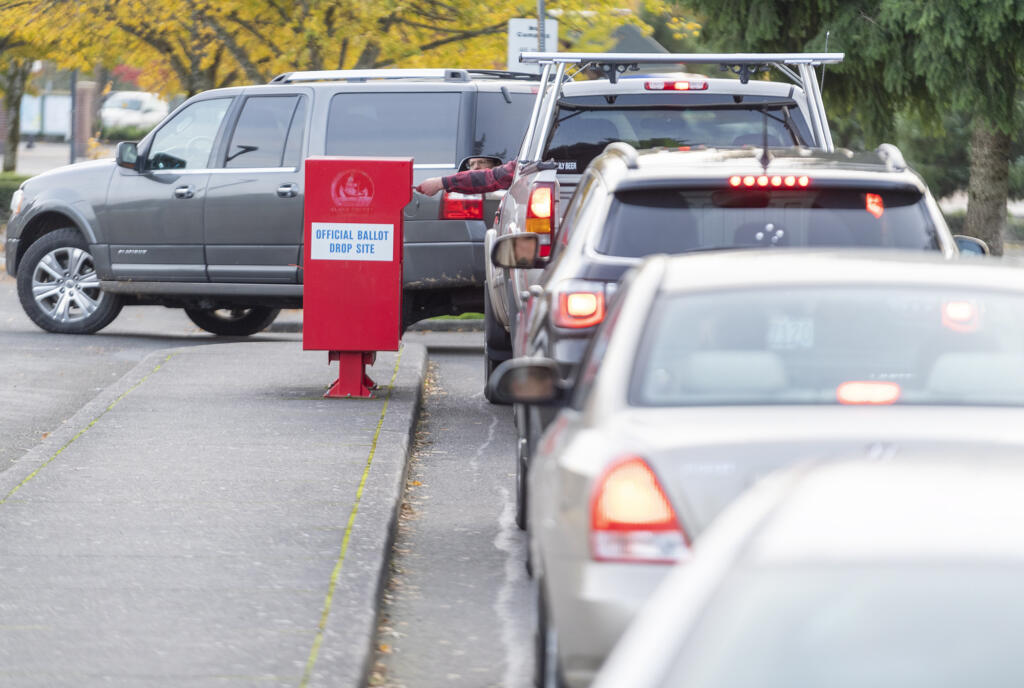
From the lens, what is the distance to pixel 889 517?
2.16 metres

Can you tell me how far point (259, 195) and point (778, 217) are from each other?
7966 millimetres

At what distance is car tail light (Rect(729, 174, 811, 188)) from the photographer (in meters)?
5.88

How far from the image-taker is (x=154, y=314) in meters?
18.3

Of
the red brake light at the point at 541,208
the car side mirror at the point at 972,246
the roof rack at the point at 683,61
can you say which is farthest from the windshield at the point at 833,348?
the roof rack at the point at 683,61

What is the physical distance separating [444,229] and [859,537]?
1068 cm

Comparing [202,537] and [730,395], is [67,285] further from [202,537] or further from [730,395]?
[730,395]

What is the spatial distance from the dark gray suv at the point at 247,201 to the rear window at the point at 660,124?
3.40 m

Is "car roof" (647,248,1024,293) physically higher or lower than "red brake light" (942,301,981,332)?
higher

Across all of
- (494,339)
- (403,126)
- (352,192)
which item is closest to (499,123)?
(403,126)

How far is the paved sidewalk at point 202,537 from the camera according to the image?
505 cm

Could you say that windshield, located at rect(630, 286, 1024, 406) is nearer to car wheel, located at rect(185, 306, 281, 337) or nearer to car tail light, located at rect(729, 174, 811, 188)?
car tail light, located at rect(729, 174, 811, 188)

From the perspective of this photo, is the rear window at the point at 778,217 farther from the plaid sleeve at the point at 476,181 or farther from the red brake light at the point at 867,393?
the plaid sleeve at the point at 476,181

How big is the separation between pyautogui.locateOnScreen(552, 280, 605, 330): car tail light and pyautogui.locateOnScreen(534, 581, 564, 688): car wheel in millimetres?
1738

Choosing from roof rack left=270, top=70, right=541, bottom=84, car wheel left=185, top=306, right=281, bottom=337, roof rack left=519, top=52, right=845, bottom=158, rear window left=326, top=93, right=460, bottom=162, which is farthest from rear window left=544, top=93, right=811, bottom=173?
car wheel left=185, top=306, right=281, bottom=337
